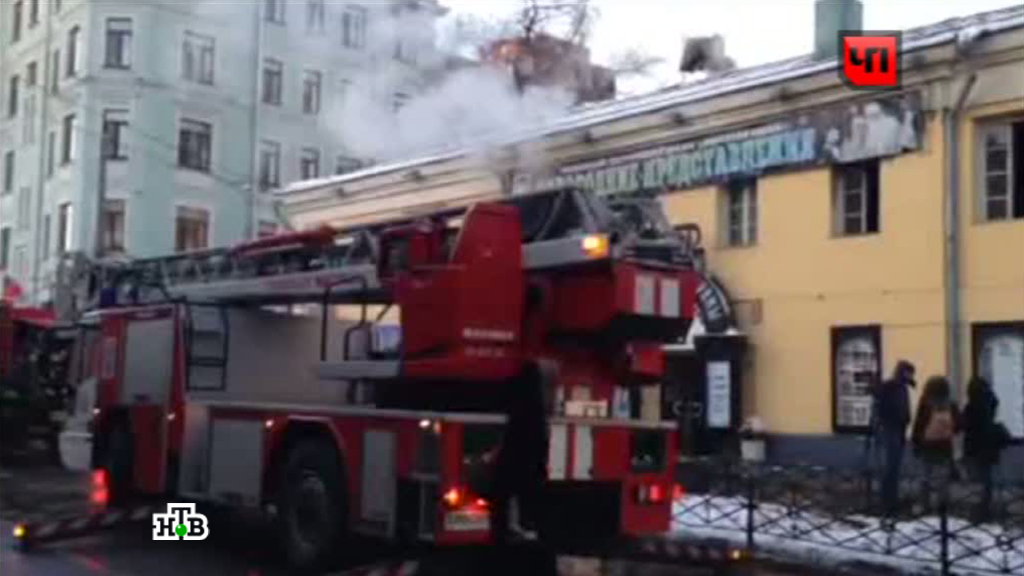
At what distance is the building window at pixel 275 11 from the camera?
112 ft

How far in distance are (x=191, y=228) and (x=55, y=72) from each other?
8.10 meters

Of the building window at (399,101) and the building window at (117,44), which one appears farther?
the building window at (117,44)

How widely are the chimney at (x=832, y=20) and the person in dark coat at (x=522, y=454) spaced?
529 inches

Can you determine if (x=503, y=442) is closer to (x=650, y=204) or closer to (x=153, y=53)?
(x=650, y=204)

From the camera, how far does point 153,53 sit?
4256 centimetres

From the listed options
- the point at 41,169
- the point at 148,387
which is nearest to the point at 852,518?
the point at 148,387

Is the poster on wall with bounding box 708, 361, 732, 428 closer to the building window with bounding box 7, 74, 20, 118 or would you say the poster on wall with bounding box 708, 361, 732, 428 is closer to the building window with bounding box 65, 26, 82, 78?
the building window with bounding box 65, 26, 82, 78

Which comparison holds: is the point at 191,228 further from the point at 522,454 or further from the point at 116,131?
the point at 522,454

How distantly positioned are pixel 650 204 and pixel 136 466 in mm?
5977

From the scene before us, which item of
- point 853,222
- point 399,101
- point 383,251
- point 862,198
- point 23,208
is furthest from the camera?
point 23,208

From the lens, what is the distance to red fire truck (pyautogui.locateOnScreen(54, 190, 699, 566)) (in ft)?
32.4

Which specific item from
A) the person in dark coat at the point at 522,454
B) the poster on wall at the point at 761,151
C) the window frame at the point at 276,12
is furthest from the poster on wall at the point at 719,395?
the window frame at the point at 276,12

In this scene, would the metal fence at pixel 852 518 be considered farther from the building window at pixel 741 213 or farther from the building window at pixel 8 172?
the building window at pixel 8 172

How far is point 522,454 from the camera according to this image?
9.52 meters
